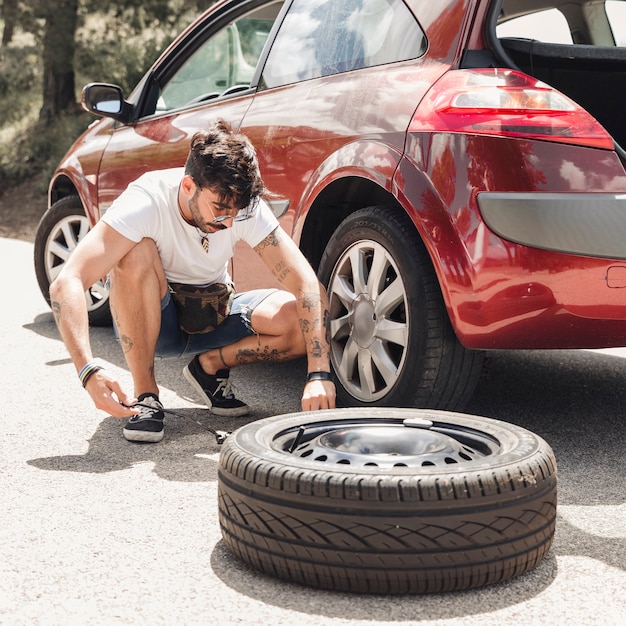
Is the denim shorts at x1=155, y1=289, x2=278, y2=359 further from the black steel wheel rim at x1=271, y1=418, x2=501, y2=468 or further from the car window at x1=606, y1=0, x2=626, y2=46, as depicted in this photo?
the car window at x1=606, y1=0, x2=626, y2=46

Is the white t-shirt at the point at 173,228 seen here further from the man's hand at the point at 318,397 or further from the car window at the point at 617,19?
the car window at the point at 617,19

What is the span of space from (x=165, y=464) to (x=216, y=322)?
2.48 feet

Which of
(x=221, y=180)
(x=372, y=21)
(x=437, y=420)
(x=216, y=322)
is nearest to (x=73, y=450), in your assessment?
(x=216, y=322)

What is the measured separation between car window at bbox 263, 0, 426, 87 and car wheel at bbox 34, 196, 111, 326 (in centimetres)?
193

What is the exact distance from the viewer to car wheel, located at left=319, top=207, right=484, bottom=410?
3.26 meters

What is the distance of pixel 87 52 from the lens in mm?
15898

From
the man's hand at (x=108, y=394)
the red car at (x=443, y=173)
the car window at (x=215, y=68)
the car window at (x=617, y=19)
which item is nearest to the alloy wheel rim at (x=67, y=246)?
the car window at (x=215, y=68)

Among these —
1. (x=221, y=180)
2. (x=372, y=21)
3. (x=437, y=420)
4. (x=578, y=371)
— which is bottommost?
(x=578, y=371)

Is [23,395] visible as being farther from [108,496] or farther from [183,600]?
[183,600]

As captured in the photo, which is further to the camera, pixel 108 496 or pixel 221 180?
pixel 221 180

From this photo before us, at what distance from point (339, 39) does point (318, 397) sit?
151cm

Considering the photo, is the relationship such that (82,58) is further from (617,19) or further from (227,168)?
(227,168)

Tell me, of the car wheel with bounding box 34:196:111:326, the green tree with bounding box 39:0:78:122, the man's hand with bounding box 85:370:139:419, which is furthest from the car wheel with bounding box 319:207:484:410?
the green tree with bounding box 39:0:78:122

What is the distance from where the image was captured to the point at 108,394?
2.91 m
